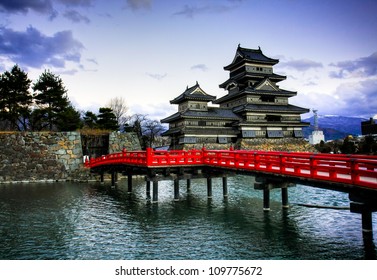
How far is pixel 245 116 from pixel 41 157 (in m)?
29.2

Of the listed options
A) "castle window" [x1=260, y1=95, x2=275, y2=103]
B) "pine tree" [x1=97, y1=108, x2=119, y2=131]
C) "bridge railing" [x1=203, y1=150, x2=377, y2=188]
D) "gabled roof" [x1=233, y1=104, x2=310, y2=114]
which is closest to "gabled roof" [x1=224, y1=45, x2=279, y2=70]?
"castle window" [x1=260, y1=95, x2=275, y2=103]

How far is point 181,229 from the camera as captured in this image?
12648mm

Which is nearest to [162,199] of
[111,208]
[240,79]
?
[111,208]

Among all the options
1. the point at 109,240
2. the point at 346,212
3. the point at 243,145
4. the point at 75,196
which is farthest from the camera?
the point at 243,145

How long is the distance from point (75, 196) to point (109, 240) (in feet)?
37.7

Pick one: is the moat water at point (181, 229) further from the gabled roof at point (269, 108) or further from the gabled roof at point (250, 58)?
the gabled roof at point (250, 58)

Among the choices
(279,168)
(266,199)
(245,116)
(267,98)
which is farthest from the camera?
(267,98)

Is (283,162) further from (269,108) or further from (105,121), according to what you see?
(269,108)

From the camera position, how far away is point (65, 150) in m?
33.1

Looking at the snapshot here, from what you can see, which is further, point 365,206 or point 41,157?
point 41,157

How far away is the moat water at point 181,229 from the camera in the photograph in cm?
992

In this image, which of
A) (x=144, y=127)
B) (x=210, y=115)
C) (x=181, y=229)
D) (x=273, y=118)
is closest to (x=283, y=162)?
(x=181, y=229)

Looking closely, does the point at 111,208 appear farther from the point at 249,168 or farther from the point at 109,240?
the point at 249,168

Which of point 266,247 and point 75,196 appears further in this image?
point 75,196
